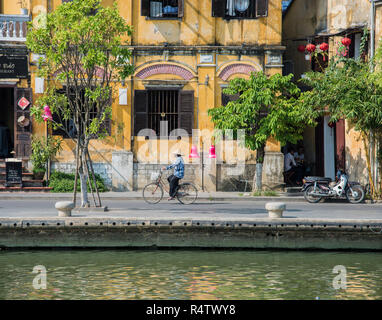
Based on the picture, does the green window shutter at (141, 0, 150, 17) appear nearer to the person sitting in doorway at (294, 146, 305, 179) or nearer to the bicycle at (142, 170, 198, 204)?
the bicycle at (142, 170, 198, 204)

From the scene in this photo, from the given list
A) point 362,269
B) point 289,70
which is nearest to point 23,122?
point 289,70

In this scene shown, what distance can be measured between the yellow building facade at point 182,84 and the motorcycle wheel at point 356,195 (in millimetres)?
4267

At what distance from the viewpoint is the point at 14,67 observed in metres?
26.8

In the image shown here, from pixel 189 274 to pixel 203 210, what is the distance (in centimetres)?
654

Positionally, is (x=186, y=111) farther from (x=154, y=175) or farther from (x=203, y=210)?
(x=203, y=210)

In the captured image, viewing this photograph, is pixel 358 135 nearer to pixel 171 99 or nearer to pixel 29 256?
pixel 171 99

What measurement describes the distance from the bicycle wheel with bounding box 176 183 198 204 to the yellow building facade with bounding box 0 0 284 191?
4385 mm

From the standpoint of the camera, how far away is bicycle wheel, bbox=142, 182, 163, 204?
22484 millimetres

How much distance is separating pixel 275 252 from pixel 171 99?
1222 cm

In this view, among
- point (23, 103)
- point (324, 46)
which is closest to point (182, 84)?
point (324, 46)

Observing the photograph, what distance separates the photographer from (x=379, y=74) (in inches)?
831

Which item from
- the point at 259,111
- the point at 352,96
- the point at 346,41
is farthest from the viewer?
the point at 259,111

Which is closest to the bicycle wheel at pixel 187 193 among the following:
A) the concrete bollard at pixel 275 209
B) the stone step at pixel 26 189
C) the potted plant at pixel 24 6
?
the stone step at pixel 26 189
